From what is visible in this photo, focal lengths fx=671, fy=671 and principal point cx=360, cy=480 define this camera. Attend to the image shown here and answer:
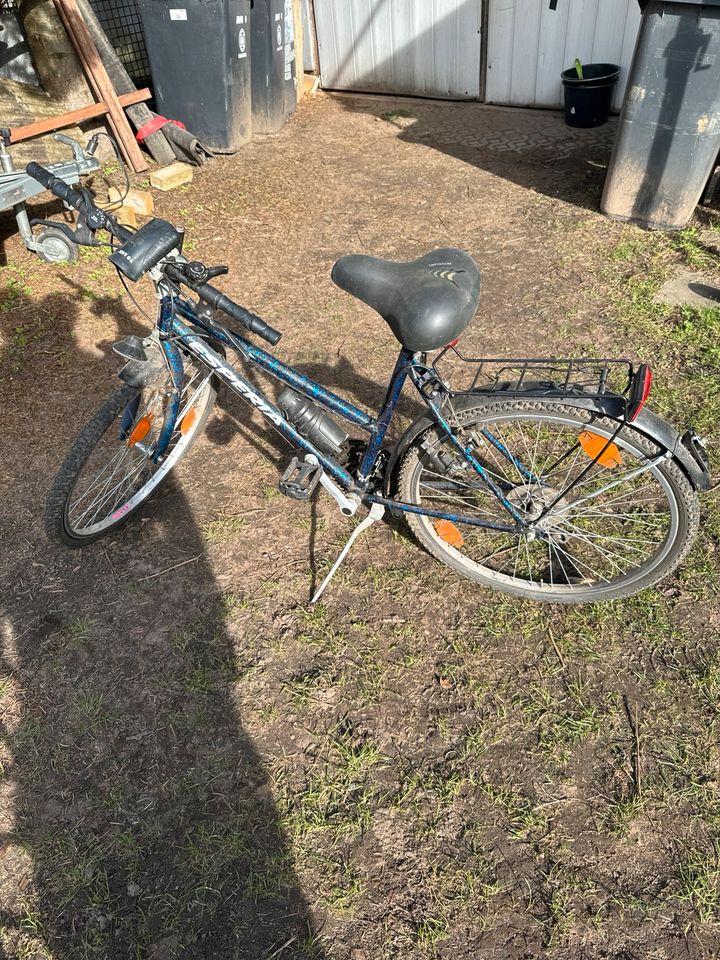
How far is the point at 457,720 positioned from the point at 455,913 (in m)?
0.65

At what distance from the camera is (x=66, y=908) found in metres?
2.18

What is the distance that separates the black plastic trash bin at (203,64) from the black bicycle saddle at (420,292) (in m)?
5.06

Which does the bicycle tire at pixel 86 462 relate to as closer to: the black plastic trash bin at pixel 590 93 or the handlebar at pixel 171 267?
the handlebar at pixel 171 267

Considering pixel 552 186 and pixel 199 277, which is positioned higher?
pixel 199 277

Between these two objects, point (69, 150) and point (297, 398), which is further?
point (69, 150)

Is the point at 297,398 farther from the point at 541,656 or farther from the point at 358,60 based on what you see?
the point at 358,60

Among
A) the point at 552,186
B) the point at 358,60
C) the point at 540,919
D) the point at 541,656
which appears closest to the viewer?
the point at 540,919

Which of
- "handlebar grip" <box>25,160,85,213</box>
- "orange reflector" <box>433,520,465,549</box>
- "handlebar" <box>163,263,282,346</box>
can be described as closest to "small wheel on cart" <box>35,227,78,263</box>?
"handlebar grip" <box>25,160,85,213</box>

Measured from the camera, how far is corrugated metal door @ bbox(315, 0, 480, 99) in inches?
304

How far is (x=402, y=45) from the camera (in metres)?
8.14

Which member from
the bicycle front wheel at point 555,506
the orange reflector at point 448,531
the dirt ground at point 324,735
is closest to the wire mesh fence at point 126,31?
the dirt ground at point 324,735

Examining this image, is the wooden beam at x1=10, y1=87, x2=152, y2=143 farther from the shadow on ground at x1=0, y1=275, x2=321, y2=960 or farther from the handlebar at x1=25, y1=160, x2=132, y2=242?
the handlebar at x1=25, y1=160, x2=132, y2=242

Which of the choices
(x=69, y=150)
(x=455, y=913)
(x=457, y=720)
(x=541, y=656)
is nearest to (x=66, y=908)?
(x=455, y=913)

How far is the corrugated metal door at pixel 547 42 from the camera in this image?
22.7 feet
